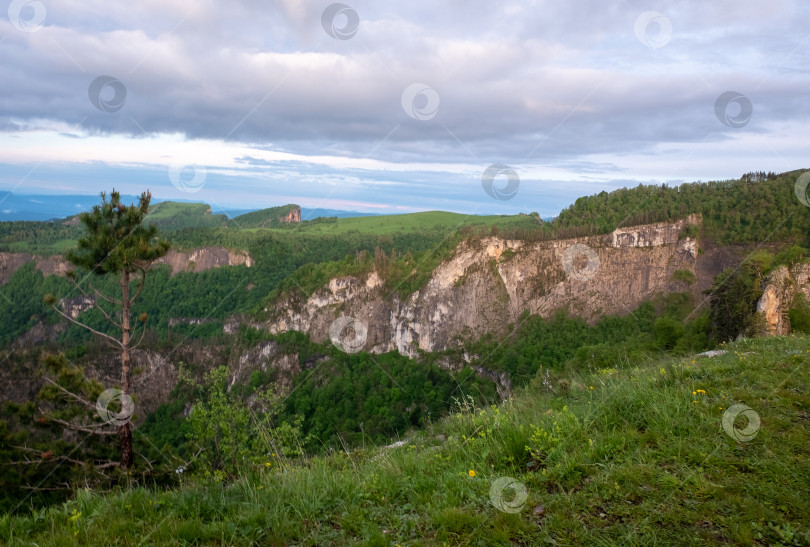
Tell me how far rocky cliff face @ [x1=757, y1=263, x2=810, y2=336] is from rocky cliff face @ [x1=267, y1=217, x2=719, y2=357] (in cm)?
5110

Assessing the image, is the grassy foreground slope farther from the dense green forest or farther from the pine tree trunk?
the pine tree trunk

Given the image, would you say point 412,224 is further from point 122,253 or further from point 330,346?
point 122,253

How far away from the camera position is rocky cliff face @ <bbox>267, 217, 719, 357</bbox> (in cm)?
9194

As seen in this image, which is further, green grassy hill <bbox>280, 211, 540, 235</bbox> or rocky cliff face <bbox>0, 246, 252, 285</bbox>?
green grassy hill <bbox>280, 211, 540, 235</bbox>

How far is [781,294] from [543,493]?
39.9 meters

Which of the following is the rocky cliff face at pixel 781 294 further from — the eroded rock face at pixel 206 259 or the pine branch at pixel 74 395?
the eroded rock face at pixel 206 259

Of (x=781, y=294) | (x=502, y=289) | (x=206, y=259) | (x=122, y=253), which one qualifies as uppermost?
(x=122, y=253)

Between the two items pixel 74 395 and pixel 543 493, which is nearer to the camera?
pixel 543 493

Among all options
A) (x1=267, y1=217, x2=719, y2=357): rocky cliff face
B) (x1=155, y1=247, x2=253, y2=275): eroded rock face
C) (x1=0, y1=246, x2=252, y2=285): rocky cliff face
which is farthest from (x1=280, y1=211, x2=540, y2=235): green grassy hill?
(x1=267, y1=217, x2=719, y2=357): rocky cliff face

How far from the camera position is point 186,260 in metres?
160

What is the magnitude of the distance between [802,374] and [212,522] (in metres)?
8.45

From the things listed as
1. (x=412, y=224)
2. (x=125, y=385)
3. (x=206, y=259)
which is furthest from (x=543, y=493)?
(x=412, y=224)

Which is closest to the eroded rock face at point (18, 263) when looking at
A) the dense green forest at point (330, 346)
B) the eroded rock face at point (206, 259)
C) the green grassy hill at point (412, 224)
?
the dense green forest at point (330, 346)

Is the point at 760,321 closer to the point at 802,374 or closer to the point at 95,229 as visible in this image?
the point at 802,374
